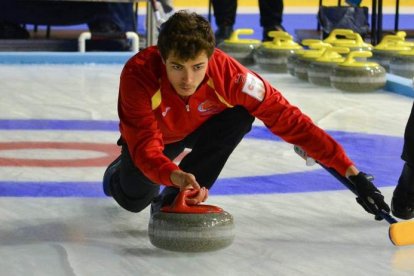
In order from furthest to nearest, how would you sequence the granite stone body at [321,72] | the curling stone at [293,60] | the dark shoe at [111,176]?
the curling stone at [293,60] → the granite stone body at [321,72] → the dark shoe at [111,176]

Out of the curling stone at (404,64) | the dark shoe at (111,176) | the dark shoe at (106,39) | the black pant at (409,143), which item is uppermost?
the black pant at (409,143)

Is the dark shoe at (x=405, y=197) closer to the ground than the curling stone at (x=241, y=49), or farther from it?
farther from it

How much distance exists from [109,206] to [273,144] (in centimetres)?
107

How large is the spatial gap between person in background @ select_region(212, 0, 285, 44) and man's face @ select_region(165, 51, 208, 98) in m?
4.42

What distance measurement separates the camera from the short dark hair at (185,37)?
7.12 ft

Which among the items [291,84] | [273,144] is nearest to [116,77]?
[291,84]

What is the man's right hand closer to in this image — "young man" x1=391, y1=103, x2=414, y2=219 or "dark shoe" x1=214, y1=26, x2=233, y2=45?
"young man" x1=391, y1=103, x2=414, y2=219

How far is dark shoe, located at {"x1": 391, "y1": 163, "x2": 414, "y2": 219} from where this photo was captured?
8.18 ft

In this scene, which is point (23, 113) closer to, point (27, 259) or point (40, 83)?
point (40, 83)

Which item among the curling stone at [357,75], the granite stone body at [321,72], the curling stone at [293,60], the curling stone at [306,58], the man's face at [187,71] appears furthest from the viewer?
the curling stone at [293,60]

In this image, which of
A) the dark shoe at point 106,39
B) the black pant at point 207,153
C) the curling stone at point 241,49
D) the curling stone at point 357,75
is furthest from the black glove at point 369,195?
the dark shoe at point 106,39

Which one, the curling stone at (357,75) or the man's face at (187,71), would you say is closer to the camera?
the man's face at (187,71)

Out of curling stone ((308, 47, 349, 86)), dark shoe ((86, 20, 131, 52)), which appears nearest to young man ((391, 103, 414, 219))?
curling stone ((308, 47, 349, 86))

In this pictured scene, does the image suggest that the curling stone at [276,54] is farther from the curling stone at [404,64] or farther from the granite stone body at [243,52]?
the curling stone at [404,64]
